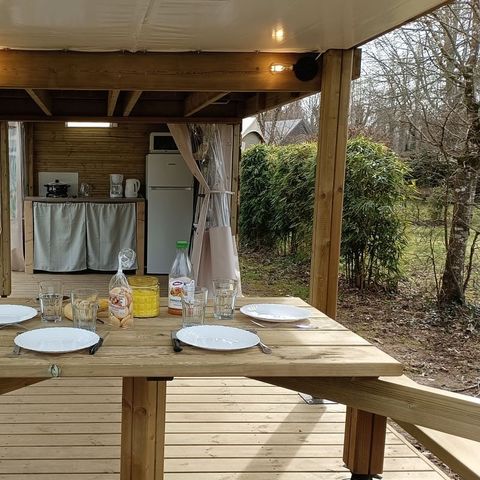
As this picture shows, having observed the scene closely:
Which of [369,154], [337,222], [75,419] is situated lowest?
[75,419]

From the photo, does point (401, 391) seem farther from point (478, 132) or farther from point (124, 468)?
point (478, 132)

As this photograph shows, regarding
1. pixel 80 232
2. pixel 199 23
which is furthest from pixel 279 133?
pixel 199 23

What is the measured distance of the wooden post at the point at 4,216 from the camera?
197 inches

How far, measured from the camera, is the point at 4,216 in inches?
198

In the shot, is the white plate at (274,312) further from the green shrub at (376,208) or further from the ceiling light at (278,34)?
the green shrub at (376,208)

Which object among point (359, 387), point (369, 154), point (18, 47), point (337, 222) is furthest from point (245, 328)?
point (369, 154)

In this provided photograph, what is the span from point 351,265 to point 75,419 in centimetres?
371

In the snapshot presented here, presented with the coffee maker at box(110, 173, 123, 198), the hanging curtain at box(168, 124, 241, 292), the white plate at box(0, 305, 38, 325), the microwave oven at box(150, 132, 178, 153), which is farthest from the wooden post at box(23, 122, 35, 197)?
the white plate at box(0, 305, 38, 325)

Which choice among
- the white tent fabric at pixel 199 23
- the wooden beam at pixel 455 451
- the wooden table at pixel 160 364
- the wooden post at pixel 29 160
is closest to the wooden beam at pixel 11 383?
the wooden table at pixel 160 364

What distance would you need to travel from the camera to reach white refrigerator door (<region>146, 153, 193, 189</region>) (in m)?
6.48

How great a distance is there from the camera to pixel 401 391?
1.40 meters

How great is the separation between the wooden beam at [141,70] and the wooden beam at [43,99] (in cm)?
88

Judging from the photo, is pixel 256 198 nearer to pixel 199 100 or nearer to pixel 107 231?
pixel 107 231

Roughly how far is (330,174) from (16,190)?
505cm
